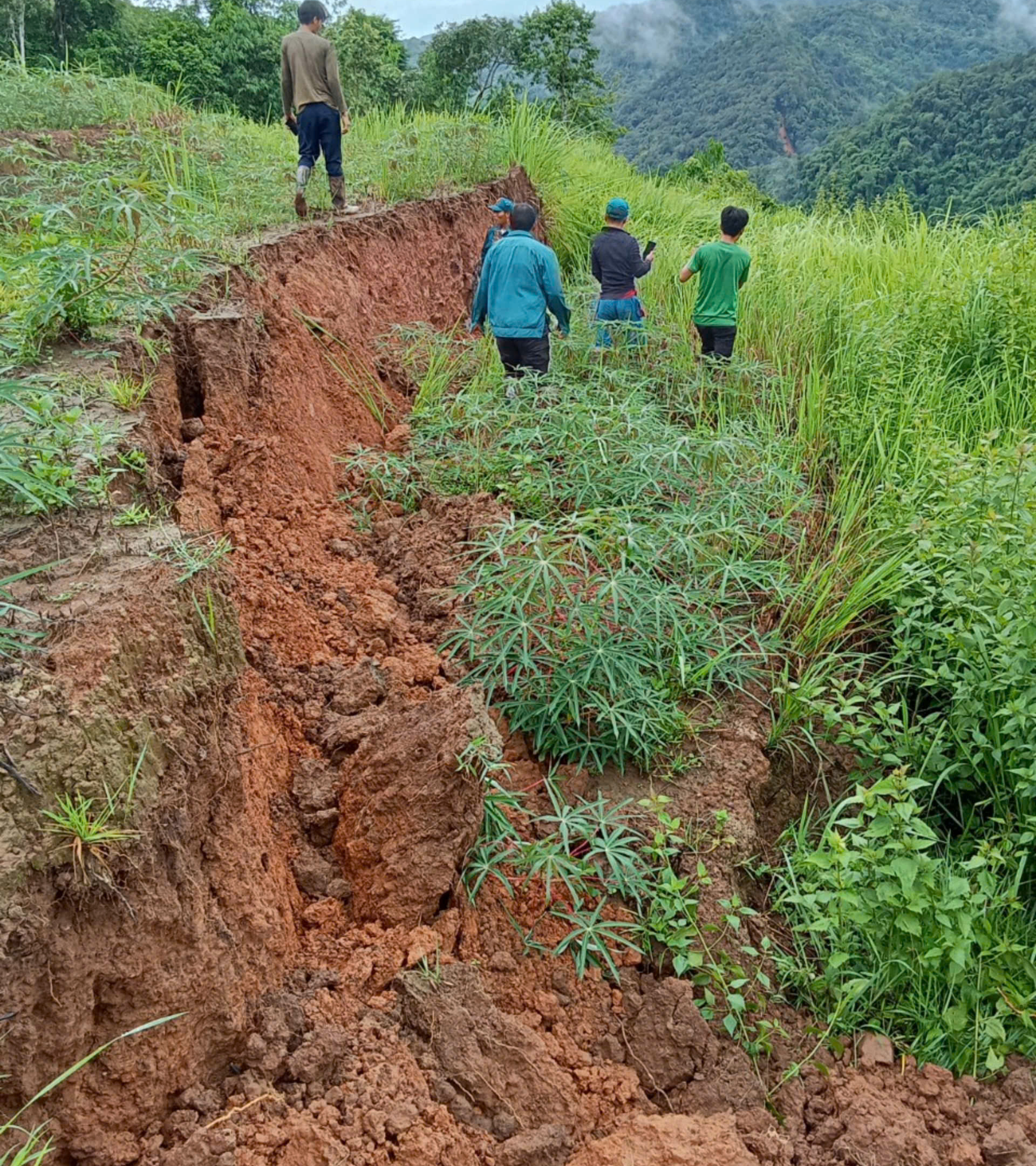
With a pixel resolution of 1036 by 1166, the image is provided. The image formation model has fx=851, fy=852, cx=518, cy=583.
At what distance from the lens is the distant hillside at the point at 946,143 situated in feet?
74.5

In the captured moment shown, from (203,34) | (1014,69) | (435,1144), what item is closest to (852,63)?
(1014,69)

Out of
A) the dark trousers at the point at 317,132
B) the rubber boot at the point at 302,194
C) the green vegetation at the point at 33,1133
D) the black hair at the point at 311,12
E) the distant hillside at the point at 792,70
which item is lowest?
the green vegetation at the point at 33,1133

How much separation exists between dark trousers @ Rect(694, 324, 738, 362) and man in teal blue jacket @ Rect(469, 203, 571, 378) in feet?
3.11

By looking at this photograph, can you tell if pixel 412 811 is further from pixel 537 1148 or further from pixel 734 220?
pixel 734 220

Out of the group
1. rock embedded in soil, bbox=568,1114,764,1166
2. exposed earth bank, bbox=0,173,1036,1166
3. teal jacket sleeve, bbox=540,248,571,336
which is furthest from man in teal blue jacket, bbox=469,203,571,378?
rock embedded in soil, bbox=568,1114,764,1166

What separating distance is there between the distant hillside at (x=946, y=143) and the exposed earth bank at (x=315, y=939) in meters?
22.6

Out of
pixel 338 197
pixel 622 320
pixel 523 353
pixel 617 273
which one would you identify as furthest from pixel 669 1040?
pixel 338 197

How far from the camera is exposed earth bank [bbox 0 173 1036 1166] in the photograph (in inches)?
60.8

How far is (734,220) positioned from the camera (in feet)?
17.3

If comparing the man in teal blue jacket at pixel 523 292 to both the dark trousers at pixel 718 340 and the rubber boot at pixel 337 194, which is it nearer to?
the dark trousers at pixel 718 340

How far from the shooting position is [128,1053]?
1.59 metres

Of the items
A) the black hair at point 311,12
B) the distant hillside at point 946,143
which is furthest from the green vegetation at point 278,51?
the black hair at point 311,12

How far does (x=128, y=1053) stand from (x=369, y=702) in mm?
1303

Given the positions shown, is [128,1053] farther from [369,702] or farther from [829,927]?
[829,927]
